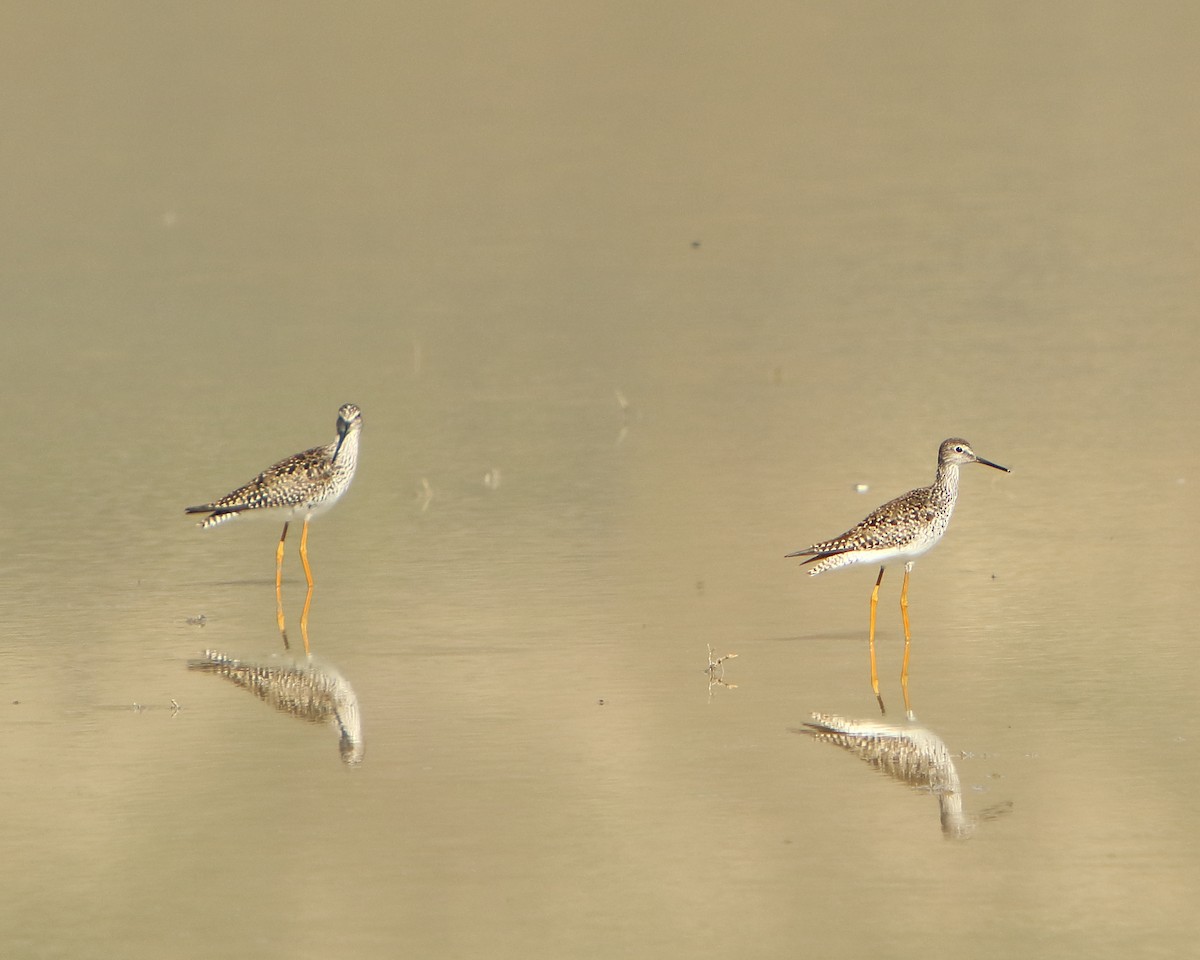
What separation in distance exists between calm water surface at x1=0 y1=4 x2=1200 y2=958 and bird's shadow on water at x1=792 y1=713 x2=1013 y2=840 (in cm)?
5

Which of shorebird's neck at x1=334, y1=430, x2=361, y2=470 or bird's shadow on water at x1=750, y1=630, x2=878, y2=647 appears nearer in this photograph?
bird's shadow on water at x1=750, y1=630, x2=878, y2=647

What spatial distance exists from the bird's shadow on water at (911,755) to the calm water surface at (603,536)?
0.05 metres

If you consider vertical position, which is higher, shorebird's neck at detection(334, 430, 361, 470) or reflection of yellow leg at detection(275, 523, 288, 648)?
shorebird's neck at detection(334, 430, 361, 470)

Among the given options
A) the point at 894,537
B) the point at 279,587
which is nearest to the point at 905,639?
the point at 894,537

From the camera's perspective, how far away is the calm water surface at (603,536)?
10031 millimetres

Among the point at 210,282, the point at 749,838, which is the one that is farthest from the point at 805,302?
the point at 749,838

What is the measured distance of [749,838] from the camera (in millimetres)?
10453

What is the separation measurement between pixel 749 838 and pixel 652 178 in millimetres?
25961

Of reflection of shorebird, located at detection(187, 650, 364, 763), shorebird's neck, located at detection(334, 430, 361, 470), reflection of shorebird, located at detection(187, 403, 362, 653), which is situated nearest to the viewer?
reflection of shorebird, located at detection(187, 650, 364, 763)

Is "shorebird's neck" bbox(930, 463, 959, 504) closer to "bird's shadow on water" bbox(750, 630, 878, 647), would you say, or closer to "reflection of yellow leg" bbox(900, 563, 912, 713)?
"reflection of yellow leg" bbox(900, 563, 912, 713)

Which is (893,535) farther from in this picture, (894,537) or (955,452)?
(955,452)

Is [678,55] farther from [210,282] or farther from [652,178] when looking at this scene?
[210,282]

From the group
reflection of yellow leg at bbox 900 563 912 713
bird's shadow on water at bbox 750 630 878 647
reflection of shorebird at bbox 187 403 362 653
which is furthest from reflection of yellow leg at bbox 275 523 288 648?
reflection of yellow leg at bbox 900 563 912 713

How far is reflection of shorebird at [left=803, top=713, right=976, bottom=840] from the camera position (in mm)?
10656
